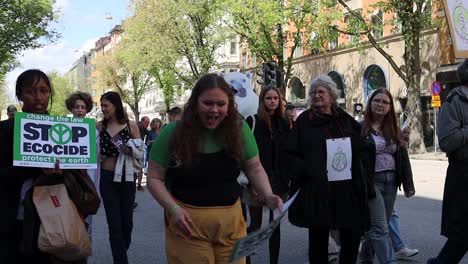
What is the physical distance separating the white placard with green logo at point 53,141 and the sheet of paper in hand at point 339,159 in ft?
6.75

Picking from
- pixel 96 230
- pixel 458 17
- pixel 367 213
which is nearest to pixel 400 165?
pixel 367 213

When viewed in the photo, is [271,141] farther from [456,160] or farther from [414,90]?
[414,90]

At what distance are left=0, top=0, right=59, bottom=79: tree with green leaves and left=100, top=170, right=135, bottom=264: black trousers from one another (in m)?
34.1

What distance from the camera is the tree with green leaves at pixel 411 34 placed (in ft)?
83.8

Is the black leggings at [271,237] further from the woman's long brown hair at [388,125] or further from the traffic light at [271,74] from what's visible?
the traffic light at [271,74]

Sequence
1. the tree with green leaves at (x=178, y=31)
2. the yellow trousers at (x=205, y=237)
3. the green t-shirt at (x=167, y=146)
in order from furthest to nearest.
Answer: the tree with green leaves at (x=178, y=31)
the green t-shirt at (x=167, y=146)
the yellow trousers at (x=205, y=237)

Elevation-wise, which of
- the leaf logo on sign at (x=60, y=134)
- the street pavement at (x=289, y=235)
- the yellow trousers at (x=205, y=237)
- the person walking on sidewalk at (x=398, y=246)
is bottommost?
the street pavement at (x=289, y=235)

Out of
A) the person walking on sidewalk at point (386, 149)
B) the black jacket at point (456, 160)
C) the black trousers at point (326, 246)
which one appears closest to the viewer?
the black jacket at point (456, 160)

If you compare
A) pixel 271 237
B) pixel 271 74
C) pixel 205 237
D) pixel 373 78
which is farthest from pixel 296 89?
pixel 205 237

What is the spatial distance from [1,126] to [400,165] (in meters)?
3.89

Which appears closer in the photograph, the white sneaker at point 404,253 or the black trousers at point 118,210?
the black trousers at point 118,210

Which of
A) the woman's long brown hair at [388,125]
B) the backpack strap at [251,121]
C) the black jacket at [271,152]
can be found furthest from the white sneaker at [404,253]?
the backpack strap at [251,121]

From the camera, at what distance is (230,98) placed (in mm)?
3326

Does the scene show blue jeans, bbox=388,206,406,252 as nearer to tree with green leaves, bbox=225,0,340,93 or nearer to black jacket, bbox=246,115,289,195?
black jacket, bbox=246,115,289,195
